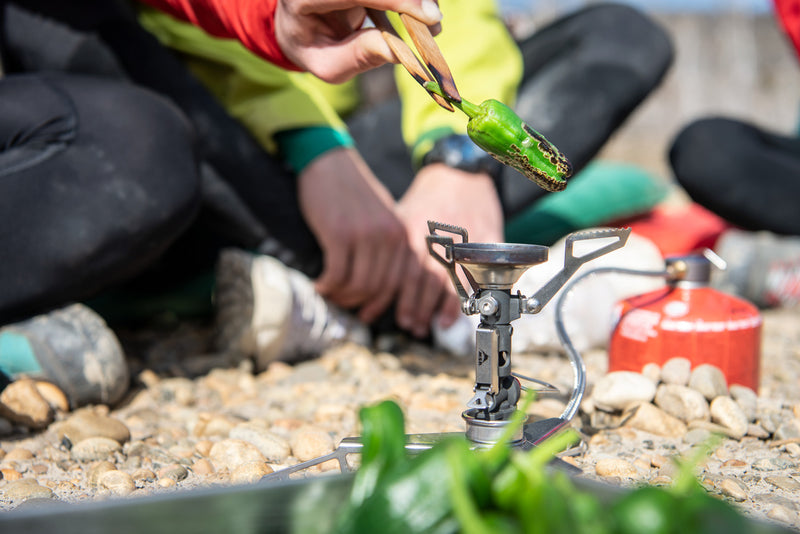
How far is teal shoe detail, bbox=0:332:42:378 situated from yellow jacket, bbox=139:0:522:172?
703 mm

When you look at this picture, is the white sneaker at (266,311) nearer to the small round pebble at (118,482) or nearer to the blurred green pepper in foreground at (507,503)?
the small round pebble at (118,482)

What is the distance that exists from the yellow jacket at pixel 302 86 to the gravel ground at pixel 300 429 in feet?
1.71

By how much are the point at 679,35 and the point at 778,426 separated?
24.9ft

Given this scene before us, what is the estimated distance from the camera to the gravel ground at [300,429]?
2.85 feet

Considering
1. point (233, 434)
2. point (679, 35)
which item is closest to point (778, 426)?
point (233, 434)

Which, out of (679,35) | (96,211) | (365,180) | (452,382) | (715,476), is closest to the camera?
(715,476)

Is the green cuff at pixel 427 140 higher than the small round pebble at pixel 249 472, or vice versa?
the green cuff at pixel 427 140

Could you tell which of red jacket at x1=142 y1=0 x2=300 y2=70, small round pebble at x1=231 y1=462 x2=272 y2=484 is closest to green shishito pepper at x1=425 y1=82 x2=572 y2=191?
red jacket at x1=142 y1=0 x2=300 y2=70

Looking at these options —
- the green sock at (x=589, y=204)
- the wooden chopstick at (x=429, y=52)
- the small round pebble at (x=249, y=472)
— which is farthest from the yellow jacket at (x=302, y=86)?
the small round pebble at (x=249, y=472)

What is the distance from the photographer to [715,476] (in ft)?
2.82

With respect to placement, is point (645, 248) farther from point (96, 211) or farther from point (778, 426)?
point (96, 211)

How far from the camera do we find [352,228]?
1493 millimetres

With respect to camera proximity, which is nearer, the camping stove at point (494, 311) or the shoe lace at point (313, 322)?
the camping stove at point (494, 311)

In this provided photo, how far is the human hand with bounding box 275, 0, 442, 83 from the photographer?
0.84 metres
